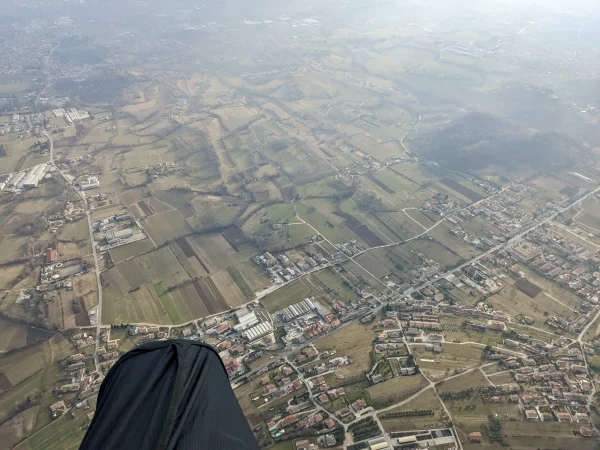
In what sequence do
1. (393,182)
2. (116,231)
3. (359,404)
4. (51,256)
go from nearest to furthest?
(359,404) → (51,256) → (116,231) → (393,182)

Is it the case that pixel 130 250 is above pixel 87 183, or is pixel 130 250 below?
below

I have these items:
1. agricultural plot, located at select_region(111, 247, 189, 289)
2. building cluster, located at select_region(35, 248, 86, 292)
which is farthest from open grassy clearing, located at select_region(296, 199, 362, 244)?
building cluster, located at select_region(35, 248, 86, 292)

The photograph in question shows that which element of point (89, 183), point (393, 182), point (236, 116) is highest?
point (236, 116)

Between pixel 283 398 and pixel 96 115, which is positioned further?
pixel 96 115

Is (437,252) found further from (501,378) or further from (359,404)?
(359,404)

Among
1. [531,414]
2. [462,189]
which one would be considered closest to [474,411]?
[531,414]

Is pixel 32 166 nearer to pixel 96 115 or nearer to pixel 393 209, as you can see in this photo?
pixel 96 115

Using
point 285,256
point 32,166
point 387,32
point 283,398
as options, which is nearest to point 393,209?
point 285,256
